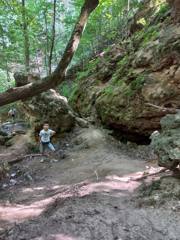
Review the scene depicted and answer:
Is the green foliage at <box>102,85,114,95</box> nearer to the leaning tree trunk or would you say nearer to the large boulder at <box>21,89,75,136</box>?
the large boulder at <box>21,89,75,136</box>

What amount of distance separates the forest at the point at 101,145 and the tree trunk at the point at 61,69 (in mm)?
17

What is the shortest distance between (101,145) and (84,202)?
21.3 ft

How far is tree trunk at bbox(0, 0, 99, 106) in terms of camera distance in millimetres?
5613

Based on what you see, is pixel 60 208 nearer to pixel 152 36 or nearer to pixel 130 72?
pixel 130 72

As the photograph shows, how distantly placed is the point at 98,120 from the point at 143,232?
33.4 ft

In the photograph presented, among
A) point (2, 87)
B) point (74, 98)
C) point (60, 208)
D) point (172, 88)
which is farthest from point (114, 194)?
point (2, 87)

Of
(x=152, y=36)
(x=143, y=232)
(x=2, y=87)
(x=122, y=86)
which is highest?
(x=152, y=36)

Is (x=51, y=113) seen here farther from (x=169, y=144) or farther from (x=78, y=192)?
(x=169, y=144)

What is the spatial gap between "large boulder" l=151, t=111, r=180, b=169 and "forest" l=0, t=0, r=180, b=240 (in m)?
0.02

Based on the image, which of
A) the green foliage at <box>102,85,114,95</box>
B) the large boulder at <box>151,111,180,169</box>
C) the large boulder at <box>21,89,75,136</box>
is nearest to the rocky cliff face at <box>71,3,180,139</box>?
the green foliage at <box>102,85,114,95</box>

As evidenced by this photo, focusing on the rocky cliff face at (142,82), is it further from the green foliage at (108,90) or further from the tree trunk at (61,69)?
the tree trunk at (61,69)

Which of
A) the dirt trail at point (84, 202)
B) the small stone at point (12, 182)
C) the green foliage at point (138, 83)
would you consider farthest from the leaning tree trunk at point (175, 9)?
the small stone at point (12, 182)

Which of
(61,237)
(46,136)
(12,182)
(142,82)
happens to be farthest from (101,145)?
(61,237)

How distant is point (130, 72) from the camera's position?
13070mm
